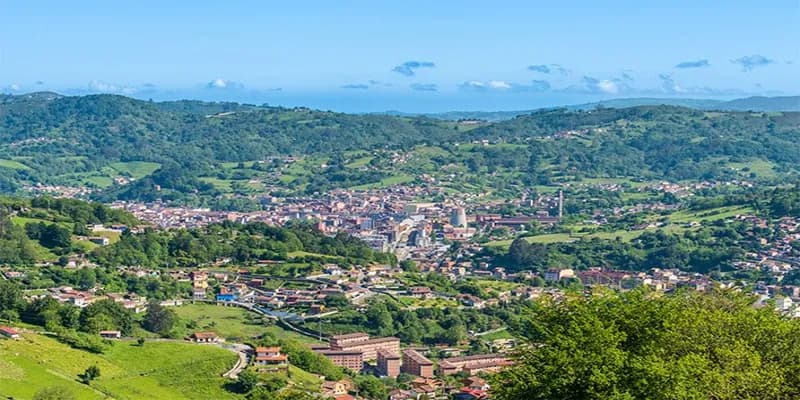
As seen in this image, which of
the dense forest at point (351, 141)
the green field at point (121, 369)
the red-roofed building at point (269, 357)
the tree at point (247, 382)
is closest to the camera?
the green field at point (121, 369)

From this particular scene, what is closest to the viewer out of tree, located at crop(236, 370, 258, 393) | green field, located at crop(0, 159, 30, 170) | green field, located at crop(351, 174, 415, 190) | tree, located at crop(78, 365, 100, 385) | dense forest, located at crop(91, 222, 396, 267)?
tree, located at crop(78, 365, 100, 385)

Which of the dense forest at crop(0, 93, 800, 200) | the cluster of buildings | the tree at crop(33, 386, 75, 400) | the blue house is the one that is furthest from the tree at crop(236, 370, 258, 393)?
the dense forest at crop(0, 93, 800, 200)

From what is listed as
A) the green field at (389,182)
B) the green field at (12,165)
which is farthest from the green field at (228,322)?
the green field at (12,165)

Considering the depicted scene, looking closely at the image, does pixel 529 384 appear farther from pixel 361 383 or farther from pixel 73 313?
pixel 73 313

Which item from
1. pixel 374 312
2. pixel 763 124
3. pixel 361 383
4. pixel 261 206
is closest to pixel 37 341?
pixel 361 383

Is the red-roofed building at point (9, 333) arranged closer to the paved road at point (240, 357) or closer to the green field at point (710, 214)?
the paved road at point (240, 357)

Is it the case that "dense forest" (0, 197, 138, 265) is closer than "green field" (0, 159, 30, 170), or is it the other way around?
"dense forest" (0, 197, 138, 265)

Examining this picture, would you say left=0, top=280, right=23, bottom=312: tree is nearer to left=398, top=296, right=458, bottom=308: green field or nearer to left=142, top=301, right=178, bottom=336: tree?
left=142, top=301, right=178, bottom=336: tree
